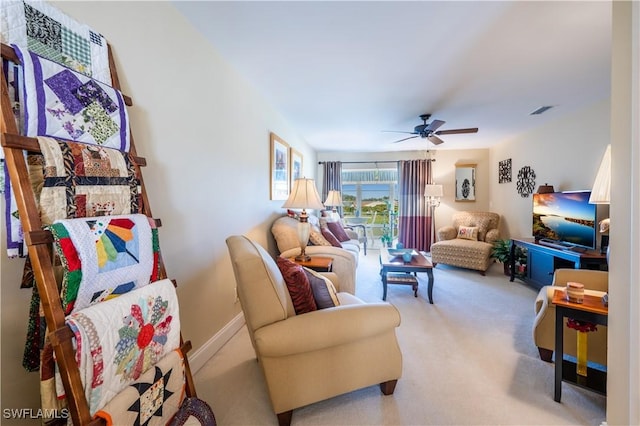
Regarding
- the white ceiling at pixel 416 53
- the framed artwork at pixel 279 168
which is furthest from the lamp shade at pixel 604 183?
the framed artwork at pixel 279 168

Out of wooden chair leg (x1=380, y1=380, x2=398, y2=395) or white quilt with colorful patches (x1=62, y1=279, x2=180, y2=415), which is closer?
white quilt with colorful patches (x1=62, y1=279, x2=180, y2=415)

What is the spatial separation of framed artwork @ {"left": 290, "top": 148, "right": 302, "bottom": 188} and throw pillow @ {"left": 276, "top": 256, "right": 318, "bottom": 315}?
2884 millimetres

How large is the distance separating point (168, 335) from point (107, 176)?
700 mm

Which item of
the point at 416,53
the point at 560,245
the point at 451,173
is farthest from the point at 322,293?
the point at 451,173

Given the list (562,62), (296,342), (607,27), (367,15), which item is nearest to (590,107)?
(562,62)

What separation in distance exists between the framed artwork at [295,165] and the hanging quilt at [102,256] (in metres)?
3.21

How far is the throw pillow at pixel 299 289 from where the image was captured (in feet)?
4.53

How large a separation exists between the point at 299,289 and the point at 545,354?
1900 millimetres

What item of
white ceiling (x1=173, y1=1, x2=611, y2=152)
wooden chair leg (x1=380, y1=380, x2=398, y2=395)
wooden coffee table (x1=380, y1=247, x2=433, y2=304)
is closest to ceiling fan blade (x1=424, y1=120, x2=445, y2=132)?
white ceiling (x1=173, y1=1, x2=611, y2=152)

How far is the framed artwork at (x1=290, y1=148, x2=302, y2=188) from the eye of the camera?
4.17 meters

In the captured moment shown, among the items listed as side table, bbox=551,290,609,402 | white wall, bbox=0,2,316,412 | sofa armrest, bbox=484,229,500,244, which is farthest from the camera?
sofa armrest, bbox=484,229,500,244

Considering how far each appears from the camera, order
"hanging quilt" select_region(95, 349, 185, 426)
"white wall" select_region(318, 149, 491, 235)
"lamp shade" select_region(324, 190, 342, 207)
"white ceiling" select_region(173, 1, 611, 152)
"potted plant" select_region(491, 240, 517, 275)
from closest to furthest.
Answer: "hanging quilt" select_region(95, 349, 185, 426) → "white ceiling" select_region(173, 1, 611, 152) → "potted plant" select_region(491, 240, 517, 275) → "lamp shade" select_region(324, 190, 342, 207) → "white wall" select_region(318, 149, 491, 235)

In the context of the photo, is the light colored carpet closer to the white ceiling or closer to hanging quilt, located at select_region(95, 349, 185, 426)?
hanging quilt, located at select_region(95, 349, 185, 426)

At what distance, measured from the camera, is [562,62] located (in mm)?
2107
